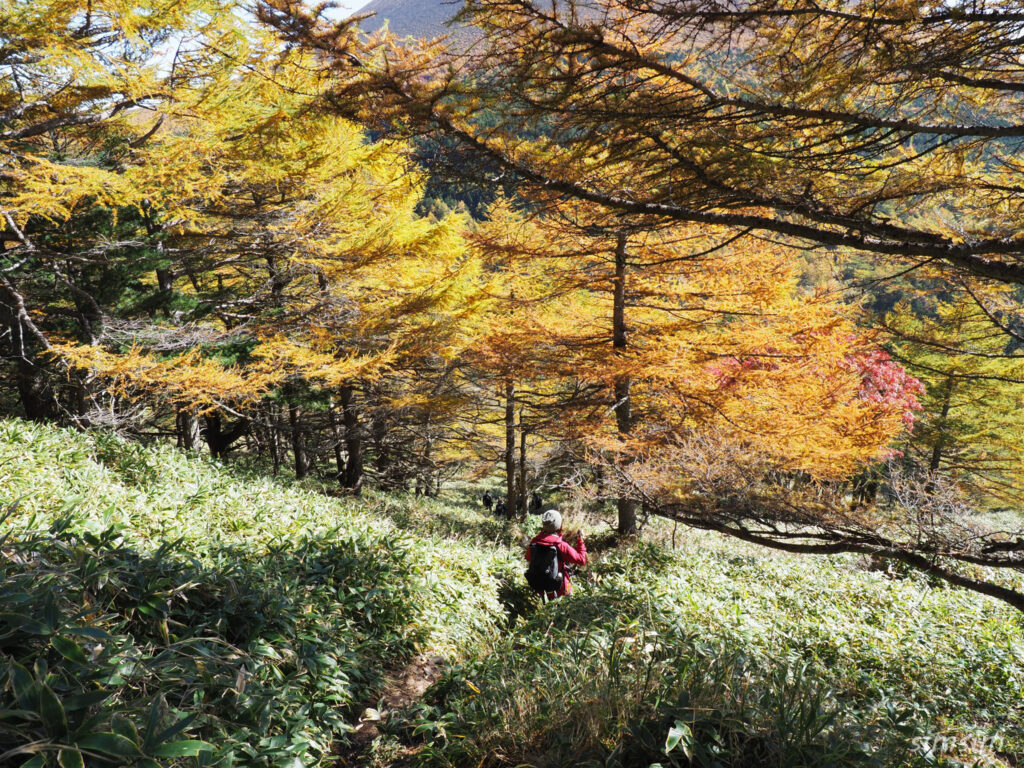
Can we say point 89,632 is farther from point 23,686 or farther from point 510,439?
point 510,439

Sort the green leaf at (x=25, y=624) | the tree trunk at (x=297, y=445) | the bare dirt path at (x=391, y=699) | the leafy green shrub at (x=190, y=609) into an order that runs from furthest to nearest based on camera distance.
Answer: the tree trunk at (x=297, y=445)
the bare dirt path at (x=391, y=699)
the green leaf at (x=25, y=624)
the leafy green shrub at (x=190, y=609)

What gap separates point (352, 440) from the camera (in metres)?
12.5

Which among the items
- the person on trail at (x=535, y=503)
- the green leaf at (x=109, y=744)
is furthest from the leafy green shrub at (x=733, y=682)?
the person on trail at (x=535, y=503)

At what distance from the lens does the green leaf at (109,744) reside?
5.03 feet

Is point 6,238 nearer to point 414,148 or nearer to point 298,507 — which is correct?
point 298,507

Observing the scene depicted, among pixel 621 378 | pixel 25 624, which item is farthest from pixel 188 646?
pixel 621 378

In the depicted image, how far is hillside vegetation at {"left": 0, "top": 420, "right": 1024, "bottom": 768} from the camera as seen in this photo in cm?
211

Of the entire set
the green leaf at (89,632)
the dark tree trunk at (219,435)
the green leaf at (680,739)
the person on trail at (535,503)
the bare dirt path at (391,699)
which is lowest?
the person on trail at (535,503)

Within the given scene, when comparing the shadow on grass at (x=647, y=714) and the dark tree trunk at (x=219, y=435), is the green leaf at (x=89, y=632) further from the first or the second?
the dark tree trunk at (x=219, y=435)

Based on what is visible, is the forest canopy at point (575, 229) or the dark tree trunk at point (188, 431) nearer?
the forest canopy at point (575, 229)

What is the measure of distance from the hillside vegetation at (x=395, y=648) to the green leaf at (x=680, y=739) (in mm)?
11

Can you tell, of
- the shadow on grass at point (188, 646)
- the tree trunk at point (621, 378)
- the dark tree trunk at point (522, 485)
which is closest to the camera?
the shadow on grass at point (188, 646)

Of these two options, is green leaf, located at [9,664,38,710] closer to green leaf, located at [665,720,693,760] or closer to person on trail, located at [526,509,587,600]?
green leaf, located at [665,720,693,760]

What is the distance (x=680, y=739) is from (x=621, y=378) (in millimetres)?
7302
